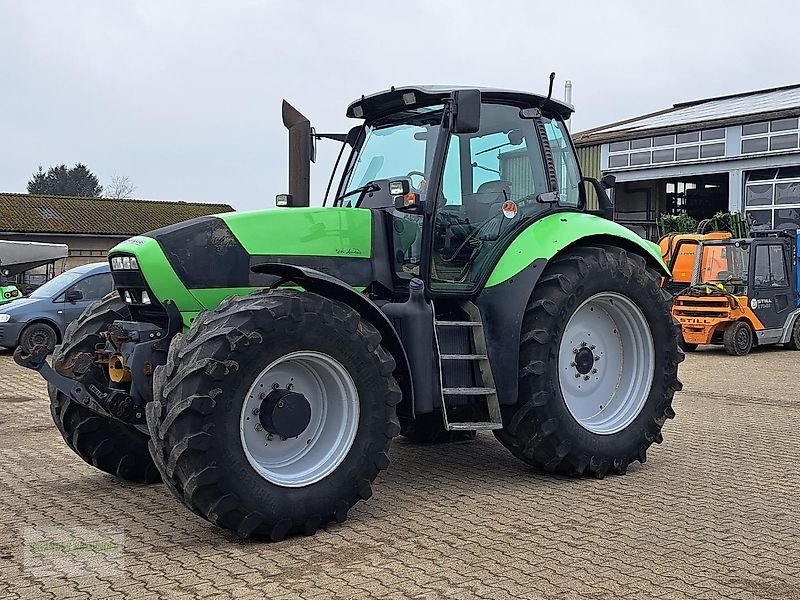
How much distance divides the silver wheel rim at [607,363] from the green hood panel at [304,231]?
5.43 ft

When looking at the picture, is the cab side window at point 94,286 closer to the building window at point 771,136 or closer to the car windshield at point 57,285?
the car windshield at point 57,285

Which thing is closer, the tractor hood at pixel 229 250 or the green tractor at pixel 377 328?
the green tractor at pixel 377 328

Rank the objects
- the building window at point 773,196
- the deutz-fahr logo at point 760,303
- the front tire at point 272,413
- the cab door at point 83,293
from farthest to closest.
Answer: the building window at point 773,196 < the deutz-fahr logo at point 760,303 < the cab door at point 83,293 < the front tire at point 272,413

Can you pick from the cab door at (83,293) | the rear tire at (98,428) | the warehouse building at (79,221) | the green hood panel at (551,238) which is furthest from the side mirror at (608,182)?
the warehouse building at (79,221)

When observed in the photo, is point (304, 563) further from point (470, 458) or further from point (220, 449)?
point (470, 458)

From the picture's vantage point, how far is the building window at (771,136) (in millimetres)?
28672

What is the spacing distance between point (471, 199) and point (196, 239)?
1.91 meters

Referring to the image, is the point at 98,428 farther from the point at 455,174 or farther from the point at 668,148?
the point at 668,148

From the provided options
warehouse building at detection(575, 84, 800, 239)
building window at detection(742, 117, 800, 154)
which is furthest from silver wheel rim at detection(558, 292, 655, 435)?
building window at detection(742, 117, 800, 154)

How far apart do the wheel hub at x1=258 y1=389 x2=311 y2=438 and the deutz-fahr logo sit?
45.5ft

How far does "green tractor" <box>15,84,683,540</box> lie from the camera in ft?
16.3

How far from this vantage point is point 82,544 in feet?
16.6

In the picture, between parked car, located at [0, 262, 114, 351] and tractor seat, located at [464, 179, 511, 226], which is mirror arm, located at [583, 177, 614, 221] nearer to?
tractor seat, located at [464, 179, 511, 226]

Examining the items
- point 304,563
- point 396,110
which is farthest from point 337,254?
point 304,563
